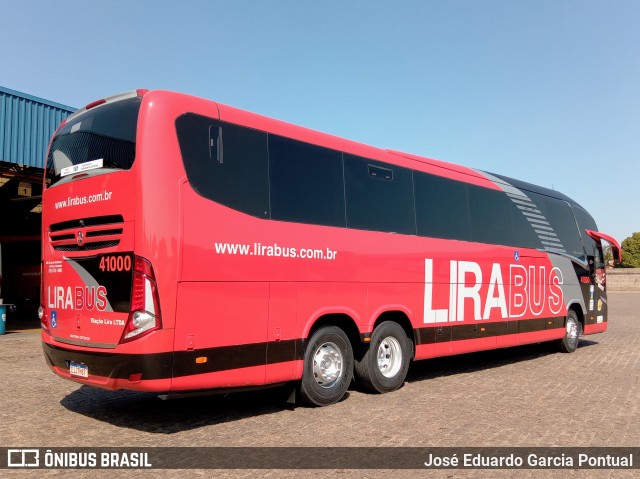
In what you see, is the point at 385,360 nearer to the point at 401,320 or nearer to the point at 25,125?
the point at 401,320

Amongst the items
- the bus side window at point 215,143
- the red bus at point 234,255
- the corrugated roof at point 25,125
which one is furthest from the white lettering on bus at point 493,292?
the corrugated roof at point 25,125

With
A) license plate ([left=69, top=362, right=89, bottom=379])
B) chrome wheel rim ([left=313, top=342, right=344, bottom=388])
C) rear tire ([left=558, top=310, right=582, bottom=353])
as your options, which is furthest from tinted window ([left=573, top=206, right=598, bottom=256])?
license plate ([left=69, top=362, right=89, bottom=379])

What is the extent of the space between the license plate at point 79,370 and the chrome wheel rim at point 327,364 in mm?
2583

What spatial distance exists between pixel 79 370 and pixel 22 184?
1392 centimetres

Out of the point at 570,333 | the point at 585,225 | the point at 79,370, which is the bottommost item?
the point at 570,333

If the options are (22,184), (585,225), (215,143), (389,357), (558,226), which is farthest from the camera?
(22,184)

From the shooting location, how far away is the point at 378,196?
27.1ft

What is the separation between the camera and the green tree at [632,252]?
80.8 m

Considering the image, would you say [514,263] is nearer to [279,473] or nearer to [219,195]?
[219,195]

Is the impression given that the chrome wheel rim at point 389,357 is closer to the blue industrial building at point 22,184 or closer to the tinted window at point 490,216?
the tinted window at point 490,216

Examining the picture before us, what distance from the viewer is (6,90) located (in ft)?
48.1

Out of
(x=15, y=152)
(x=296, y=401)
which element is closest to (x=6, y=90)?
(x=15, y=152)

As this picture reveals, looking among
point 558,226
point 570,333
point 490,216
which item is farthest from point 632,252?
point 490,216

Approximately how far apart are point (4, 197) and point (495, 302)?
643 inches
